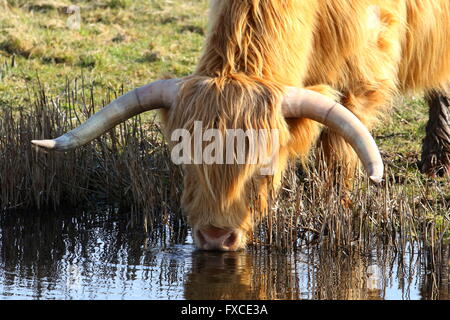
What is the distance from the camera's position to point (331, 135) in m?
5.93

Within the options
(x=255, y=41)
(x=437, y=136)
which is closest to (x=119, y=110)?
(x=255, y=41)

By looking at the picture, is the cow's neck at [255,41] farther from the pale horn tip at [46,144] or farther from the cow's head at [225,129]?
the pale horn tip at [46,144]

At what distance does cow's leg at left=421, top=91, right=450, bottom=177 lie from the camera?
7.21 meters

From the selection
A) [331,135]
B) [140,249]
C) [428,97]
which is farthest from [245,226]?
[428,97]

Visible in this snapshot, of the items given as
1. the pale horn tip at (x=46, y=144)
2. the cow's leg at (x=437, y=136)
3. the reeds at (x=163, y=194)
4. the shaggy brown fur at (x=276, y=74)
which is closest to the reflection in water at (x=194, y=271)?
the reeds at (x=163, y=194)

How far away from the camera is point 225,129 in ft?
15.2

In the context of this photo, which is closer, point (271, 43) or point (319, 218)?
point (271, 43)

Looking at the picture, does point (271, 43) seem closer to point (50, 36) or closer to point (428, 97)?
point (428, 97)

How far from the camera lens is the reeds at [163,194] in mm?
5340

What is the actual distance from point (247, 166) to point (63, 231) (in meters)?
1.52

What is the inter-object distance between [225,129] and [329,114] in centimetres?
55

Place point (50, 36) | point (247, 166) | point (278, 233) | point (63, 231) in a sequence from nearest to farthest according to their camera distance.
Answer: point (247, 166) < point (278, 233) < point (63, 231) < point (50, 36)


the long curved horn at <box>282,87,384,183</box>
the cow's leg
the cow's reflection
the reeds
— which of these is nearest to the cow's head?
the long curved horn at <box>282,87,384,183</box>

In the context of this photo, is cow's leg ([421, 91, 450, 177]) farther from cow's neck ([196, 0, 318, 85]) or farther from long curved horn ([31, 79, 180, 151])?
long curved horn ([31, 79, 180, 151])
